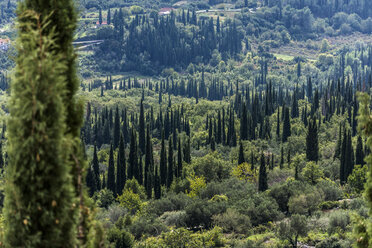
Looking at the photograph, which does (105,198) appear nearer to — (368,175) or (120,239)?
(120,239)

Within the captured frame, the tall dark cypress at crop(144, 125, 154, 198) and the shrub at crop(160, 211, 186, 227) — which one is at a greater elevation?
the shrub at crop(160, 211, 186, 227)

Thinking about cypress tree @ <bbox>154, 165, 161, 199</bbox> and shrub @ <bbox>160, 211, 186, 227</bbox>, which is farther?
cypress tree @ <bbox>154, 165, 161, 199</bbox>

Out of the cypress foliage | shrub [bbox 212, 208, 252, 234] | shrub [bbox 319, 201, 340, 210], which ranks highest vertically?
the cypress foliage

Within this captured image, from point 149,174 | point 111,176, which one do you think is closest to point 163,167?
point 149,174

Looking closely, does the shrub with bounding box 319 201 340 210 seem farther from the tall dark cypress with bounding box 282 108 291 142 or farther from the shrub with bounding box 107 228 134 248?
the tall dark cypress with bounding box 282 108 291 142

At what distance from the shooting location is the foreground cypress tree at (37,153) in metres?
12.0

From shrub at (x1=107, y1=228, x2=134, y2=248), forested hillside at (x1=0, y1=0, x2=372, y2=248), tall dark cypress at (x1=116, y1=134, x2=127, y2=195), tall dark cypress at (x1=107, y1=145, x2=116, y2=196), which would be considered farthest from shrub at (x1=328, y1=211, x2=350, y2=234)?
tall dark cypress at (x1=107, y1=145, x2=116, y2=196)

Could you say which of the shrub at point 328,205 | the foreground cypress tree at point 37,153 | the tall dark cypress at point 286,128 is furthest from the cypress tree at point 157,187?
the foreground cypress tree at point 37,153

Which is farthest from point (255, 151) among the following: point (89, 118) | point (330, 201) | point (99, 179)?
point (89, 118)

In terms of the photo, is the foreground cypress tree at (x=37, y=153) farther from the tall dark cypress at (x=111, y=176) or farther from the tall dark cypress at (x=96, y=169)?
the tall dark cypress at (x=96, y=169)

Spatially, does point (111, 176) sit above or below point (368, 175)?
below

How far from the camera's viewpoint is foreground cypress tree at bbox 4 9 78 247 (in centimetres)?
1204

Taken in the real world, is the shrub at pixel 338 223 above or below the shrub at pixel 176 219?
above

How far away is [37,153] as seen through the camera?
1206 centimetres
